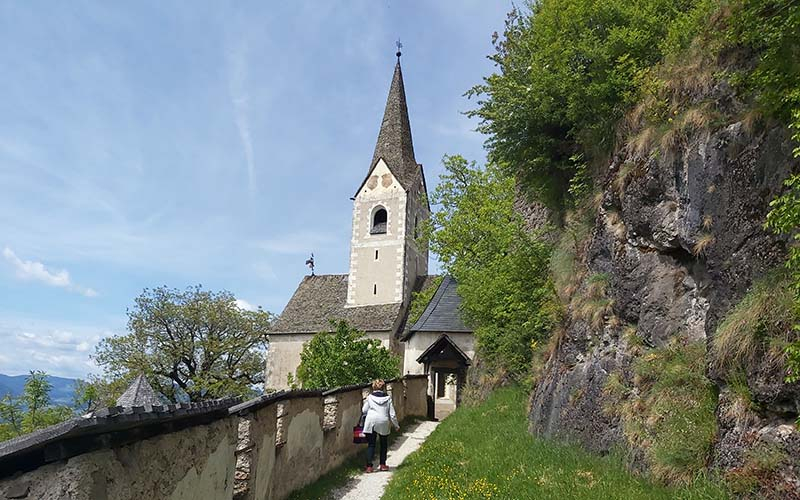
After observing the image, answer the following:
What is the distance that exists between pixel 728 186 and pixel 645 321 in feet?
6.94

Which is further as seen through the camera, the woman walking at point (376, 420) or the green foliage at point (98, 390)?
the green foliage at point (98, 390)

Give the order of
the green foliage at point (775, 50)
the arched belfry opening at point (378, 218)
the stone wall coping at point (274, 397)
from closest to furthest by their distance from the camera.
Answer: the green foliage at point (775, 50)
the stone wall coping at point (274, 397)
the arched belfry opening at point (378, 218)

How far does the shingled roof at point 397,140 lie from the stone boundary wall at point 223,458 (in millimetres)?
27961

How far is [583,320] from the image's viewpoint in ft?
28.4

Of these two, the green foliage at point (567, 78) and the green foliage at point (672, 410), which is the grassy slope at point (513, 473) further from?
the green foliage at point (567, 78)

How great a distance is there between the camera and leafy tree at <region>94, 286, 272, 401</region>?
34844 millimetres

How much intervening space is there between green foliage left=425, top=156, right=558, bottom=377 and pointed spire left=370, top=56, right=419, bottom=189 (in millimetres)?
10244

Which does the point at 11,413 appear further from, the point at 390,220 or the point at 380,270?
the point at 390,220

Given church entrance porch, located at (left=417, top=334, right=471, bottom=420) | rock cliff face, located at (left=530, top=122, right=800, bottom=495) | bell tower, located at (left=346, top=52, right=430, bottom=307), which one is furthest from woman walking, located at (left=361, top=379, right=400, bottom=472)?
bell tower, located at (left=346, top=52, right=430, bottom=307)

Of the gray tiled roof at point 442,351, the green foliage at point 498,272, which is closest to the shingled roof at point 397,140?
the green foliage at point 498,272

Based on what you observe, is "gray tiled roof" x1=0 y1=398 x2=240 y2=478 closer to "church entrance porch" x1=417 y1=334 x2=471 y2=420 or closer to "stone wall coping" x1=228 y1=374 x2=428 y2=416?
"stone wall coping" x1=228 y1=374 x2=428 y2=416

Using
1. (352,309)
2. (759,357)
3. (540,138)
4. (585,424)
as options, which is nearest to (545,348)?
(585,424)

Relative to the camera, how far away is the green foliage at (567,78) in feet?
29.5

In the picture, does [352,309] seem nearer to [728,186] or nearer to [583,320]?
[583,320]
